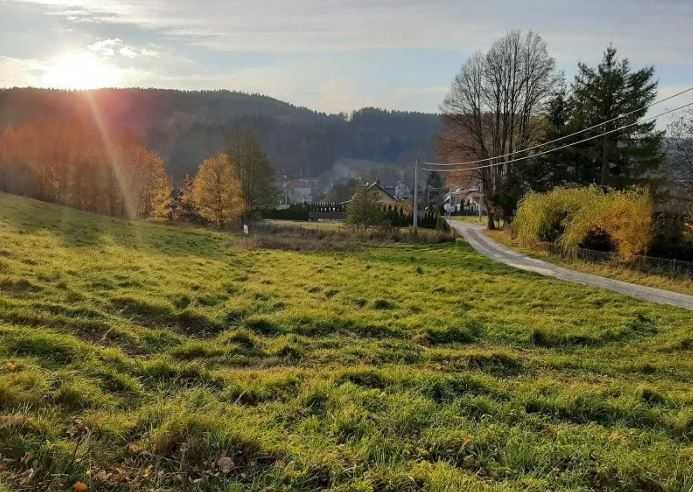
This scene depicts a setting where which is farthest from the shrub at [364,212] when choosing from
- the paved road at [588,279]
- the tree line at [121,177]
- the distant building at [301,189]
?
the distant building at [301,189]

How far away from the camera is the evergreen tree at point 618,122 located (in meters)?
31.3

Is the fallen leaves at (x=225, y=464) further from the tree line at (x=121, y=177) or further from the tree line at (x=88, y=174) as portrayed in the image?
the tree line at (x=88, y=174)

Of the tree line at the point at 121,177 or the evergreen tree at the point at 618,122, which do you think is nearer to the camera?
the evergreen tree at the point at 618,122

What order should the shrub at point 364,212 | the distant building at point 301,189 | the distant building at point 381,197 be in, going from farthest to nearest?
the distant building at point 301,189, the distant building at point 381,197, the shrub at point 364,212

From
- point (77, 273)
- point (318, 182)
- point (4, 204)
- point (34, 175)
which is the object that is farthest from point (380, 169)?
point (77, 273)

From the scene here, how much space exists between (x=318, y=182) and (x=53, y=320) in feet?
493

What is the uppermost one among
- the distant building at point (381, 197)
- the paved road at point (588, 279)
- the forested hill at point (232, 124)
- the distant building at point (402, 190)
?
the forested hill at point (232, 124)

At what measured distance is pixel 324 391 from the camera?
16.3 ft

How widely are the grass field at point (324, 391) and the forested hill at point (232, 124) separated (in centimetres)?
7724

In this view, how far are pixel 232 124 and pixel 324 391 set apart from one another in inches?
5305

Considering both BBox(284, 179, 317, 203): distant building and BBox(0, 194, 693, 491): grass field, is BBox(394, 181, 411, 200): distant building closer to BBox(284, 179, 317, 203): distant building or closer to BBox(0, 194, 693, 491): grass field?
BBox(284, 179, 317, 203): distant building

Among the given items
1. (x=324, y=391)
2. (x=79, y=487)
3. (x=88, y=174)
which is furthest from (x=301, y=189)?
(x=79, y=487)

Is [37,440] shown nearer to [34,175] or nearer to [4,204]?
[4,204]

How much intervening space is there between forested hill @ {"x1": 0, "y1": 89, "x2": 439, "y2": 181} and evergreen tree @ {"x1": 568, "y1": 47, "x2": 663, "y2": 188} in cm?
5369
